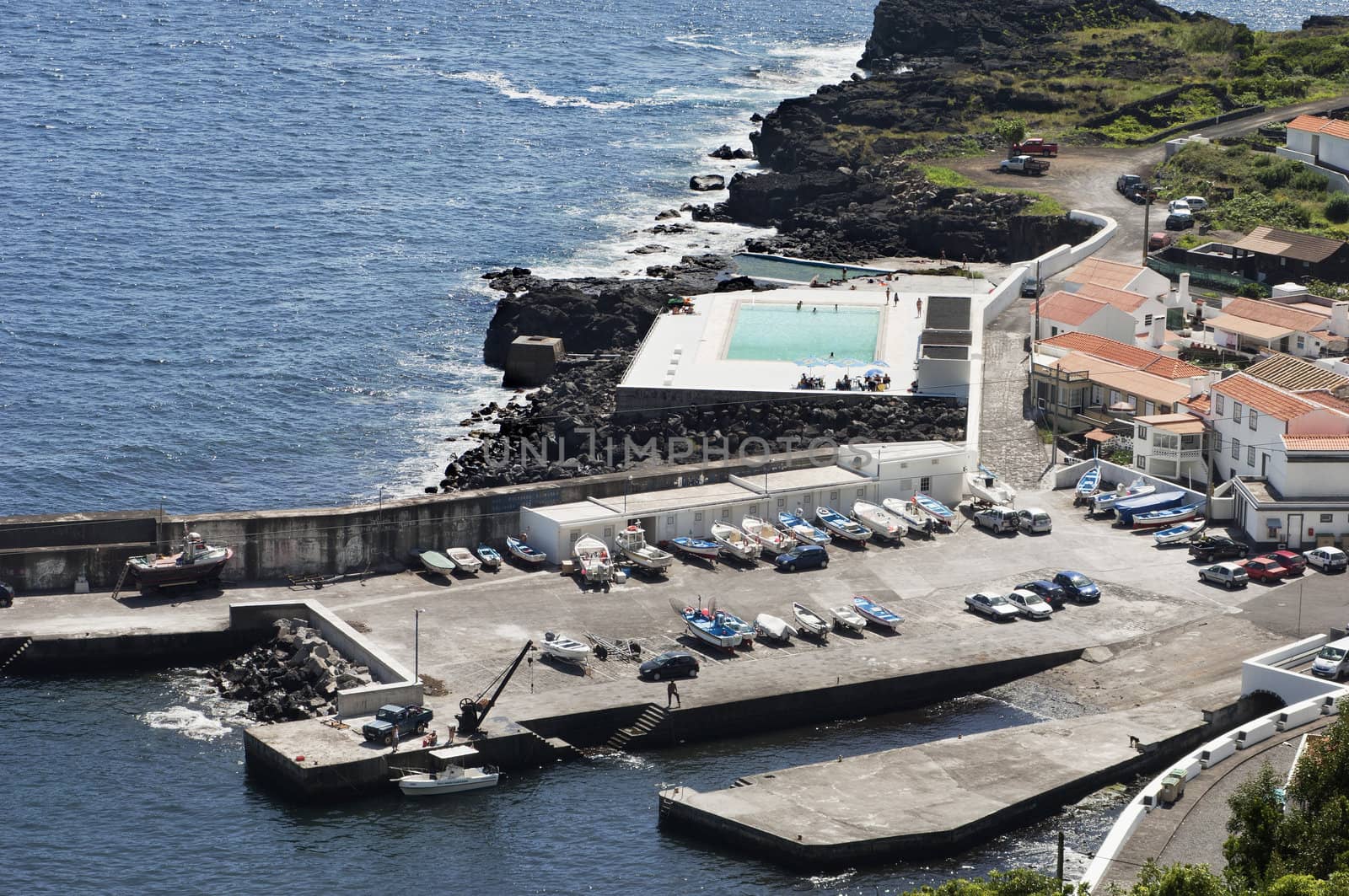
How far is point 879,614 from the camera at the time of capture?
3002 inches

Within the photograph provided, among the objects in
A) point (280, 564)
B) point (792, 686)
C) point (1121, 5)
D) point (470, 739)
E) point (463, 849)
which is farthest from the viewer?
point (1121, 5)

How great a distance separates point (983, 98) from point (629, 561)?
9168 cm

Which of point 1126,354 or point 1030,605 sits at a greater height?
point 1126,354

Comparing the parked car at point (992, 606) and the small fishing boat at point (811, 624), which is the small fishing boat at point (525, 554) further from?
the parked car at point (992, 606)

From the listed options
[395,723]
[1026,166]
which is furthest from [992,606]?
[1026,166]

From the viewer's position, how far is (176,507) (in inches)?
3701

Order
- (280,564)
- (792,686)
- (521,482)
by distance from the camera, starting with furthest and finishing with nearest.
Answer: (521,482) → (280,564) → (792,686)

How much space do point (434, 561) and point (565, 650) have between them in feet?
31.0

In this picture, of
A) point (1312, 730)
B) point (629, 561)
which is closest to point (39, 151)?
point (629, 561)

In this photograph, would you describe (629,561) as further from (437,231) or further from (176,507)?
(437,231)

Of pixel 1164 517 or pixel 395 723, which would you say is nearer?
pixel 395 723

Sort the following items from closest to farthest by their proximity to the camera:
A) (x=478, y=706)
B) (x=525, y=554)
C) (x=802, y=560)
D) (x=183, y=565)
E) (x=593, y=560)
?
1. (x=478, y=706)
2. (x=183, y=565)
3. (x=593, y=560)
4. (x=525, y=554)
5. (x=802, y=560)

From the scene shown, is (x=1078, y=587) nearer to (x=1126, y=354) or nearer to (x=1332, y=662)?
(x=1332, y=662)

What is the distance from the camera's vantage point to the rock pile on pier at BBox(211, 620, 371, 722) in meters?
69.8
